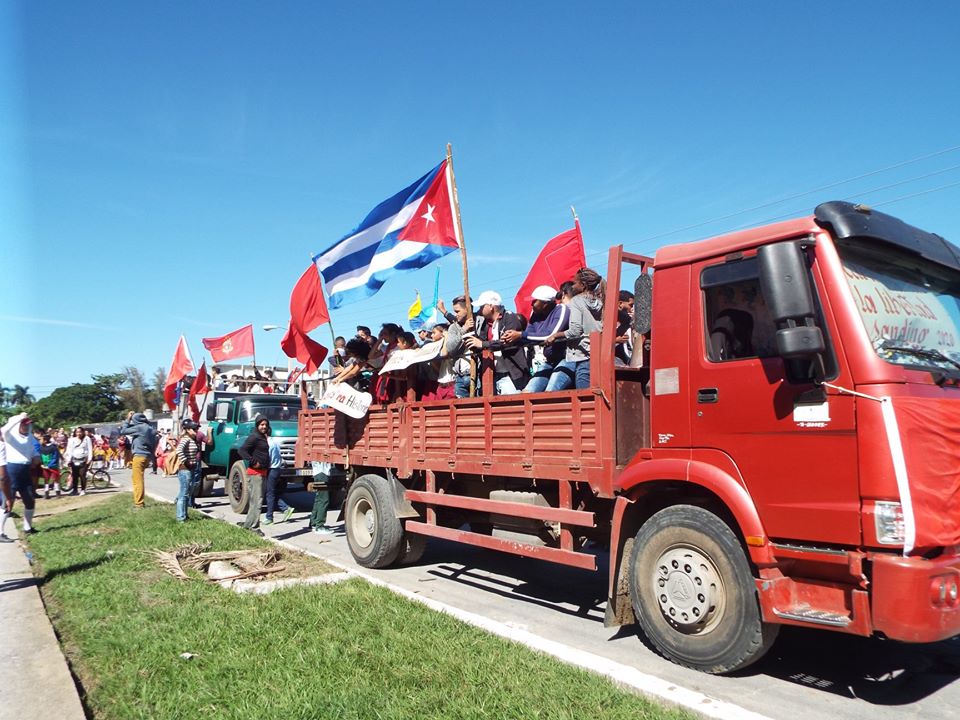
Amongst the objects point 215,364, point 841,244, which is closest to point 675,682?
point 841,244

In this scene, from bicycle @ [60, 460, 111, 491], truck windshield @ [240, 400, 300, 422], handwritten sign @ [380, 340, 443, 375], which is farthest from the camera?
bicycle @ [60, 460, 111, 491]

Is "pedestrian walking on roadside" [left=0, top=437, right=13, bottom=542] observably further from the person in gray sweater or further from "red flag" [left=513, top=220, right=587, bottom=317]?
the person in gray sweater

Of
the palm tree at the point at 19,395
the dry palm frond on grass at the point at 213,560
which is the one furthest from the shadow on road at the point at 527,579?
the palm tree at the point at 19,395

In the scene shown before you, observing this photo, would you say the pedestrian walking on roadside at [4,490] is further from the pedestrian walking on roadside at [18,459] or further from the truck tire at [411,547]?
the truck tire at [411,547]

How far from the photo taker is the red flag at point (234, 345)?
1834cm

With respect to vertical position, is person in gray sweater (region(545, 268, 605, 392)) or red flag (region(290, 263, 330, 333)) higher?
red flag (region(290, 263, 330, 333))

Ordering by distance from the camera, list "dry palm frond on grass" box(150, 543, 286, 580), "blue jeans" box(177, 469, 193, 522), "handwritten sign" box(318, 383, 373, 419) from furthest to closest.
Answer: "blue jeans" box(177, 469, 193, 522) < "handwritten sign" box(318, 383, 373, 419) < "dry palm frond on grass" box(150, 543, 286, 580)

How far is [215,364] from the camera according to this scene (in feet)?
63.8

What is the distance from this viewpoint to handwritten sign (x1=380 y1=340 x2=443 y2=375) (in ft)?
24.2

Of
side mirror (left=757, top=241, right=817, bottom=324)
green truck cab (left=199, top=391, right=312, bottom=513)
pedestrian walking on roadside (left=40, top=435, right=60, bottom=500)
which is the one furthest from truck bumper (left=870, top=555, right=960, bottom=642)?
pedestrian walking on roadside (left=40, top=435, right=60, bottom=500)

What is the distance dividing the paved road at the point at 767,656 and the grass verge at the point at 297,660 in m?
0.71

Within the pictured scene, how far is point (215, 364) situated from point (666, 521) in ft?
56.4

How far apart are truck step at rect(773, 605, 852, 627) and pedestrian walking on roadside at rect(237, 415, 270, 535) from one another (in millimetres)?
8093

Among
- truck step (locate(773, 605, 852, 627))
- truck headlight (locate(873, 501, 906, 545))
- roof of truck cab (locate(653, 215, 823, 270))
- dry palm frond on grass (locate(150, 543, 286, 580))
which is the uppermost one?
roof of truck cab (locate(653, 215, 823, 270))
